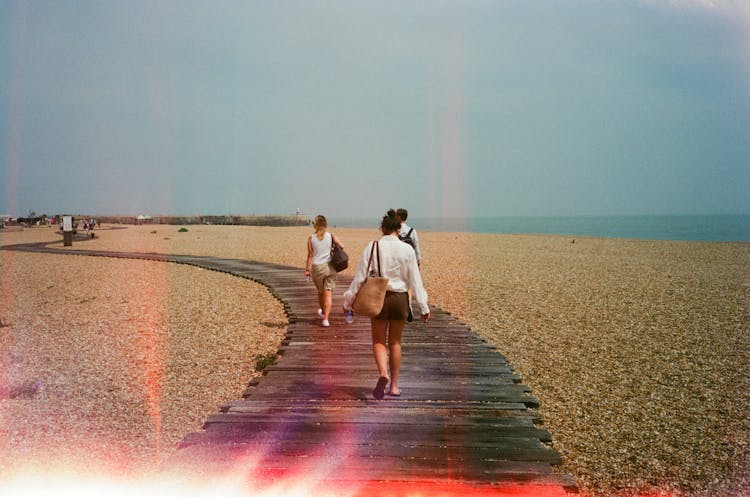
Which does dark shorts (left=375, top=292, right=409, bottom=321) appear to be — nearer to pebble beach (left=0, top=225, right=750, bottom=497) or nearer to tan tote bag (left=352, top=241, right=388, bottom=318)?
tan tote bag (left=352, top=241, right=388, bottom=318)

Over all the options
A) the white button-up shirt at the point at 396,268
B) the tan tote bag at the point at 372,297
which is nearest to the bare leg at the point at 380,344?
the tan tote bag at the point at 372,297

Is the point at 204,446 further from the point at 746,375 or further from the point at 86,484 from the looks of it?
the point at 746,375

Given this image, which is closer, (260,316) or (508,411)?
(508,411)

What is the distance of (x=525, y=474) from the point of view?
152 inches

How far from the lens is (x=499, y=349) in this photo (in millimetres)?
8562

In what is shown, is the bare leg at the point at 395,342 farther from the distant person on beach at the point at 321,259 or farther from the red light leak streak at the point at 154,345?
the distant person on beach at the point at 321,259

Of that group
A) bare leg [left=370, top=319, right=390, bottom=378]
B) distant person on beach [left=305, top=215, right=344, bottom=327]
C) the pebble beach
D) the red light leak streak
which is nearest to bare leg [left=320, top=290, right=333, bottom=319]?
distant person on beach [left=305, top=215, right=344, bottom=327]

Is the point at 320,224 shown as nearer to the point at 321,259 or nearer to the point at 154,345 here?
the point at 321,259

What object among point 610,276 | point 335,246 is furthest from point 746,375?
point 610,276

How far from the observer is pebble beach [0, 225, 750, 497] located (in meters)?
4.91

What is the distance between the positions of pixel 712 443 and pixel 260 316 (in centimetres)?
796

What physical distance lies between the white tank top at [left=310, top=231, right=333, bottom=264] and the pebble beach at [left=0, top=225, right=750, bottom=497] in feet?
5.15

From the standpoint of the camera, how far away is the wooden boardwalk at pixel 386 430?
3795 millimetres

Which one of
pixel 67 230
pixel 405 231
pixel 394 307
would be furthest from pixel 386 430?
pixel 67 230
